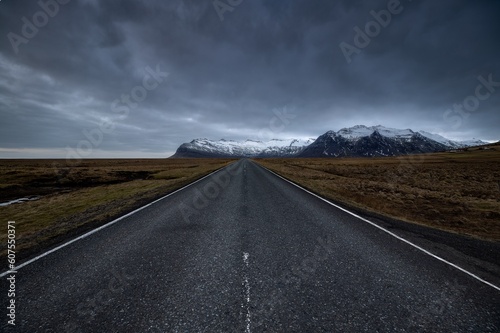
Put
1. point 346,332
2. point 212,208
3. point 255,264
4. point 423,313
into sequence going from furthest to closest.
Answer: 1. point 212,208
2. point 255,264
3. point 423,313
4. point 346,332

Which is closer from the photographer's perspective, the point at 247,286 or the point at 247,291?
the point at 247,291

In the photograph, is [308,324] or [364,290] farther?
[364,290]

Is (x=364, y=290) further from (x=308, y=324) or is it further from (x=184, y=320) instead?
(x=184, y=320)

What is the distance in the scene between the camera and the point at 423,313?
355 centimetres

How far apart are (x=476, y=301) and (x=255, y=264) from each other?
→ 396cm

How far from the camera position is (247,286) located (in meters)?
4.11

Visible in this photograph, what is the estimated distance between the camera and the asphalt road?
128 inches

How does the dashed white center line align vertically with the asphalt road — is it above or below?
above

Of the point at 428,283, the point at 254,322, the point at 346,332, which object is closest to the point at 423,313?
Answer: the point at 428,283

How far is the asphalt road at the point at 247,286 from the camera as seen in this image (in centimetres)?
326

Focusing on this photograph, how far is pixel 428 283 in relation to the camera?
14.6ft

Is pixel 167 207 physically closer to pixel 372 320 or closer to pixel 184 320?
pixel 184 320

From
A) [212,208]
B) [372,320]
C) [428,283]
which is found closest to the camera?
[372,320]

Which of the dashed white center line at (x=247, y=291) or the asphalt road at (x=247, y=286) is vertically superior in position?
the dashed white center line at (x=247, y=291)
